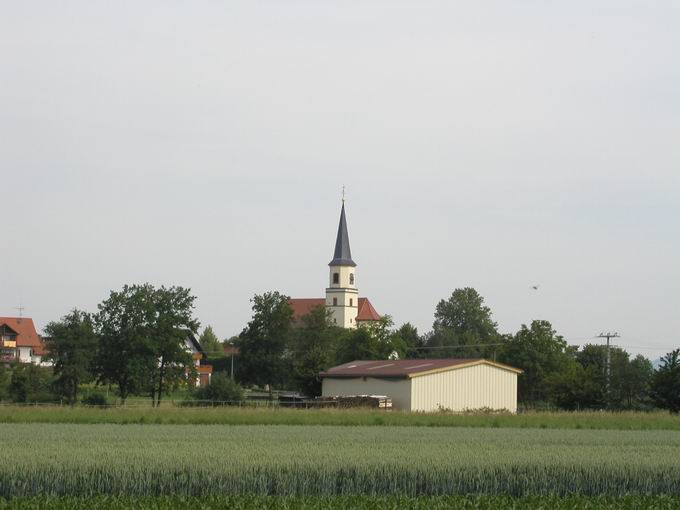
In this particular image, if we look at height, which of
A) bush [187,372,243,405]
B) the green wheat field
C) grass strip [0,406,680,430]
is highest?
bush [187,372,243,405]

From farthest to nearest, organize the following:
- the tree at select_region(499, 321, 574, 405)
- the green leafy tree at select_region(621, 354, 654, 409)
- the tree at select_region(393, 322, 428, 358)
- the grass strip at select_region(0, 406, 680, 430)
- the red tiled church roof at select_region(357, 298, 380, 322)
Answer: the red tiled church roof at select_region(357, 298, 380, 322) → the tree at select_region(393, 322, 428, 358) → the tree at select_region(499, 321, 574, 405) → the green leafy tree at select_region(621, 354, 654, 409) → the grass strip at select_region(0, 406, 680, 430)

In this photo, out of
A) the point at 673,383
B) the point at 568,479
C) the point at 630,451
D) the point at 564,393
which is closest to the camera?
the point at 568,479

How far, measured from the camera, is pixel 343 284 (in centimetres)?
18212

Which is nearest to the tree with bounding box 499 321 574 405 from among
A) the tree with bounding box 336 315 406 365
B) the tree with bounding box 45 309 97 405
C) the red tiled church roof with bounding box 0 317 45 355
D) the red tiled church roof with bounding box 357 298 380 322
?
the tree with bounding box 336 315 406 365

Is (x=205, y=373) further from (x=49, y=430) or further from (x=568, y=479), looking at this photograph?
(x=568, y=479)

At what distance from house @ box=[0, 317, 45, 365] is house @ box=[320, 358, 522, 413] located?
8090 cm

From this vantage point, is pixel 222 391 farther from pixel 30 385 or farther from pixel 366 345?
pixel 366 345

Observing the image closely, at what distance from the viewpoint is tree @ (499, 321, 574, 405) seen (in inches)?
3792

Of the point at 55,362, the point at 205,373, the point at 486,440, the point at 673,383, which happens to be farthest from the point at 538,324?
the point at 486,440

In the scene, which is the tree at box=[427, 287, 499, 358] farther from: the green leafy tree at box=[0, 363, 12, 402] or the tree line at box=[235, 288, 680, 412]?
the green leafy tree at box=[0, 363, 12, 402]

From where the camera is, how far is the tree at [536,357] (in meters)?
A: 96.3

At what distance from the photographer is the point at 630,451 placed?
32.8 m

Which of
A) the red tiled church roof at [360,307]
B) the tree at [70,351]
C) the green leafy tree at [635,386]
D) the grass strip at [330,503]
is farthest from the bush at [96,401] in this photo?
the red tiled church roof at [360,307]

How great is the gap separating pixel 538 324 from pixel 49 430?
6506 cm
